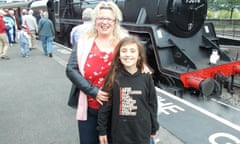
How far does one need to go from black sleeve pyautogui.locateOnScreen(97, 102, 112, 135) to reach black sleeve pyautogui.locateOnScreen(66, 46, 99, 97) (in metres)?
0.13

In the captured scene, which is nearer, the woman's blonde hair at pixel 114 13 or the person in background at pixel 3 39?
the woman's blonde hair at pixel 114 13

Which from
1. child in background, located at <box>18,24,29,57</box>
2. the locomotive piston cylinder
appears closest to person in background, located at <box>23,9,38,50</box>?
child in background, located at <box>18,24,29,57</box>

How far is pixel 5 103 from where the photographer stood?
5.15 metres

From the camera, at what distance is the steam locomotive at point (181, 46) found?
5.73 metres

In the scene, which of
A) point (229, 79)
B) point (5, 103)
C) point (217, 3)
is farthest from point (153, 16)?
point (217, 3)

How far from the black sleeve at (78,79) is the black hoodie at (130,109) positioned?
0.49 ft

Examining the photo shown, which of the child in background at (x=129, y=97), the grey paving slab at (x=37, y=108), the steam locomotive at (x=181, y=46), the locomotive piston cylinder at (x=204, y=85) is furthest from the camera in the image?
the steam locomotive at (x=181, y=46)

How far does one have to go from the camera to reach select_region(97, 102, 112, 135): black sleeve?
2115 millimetres

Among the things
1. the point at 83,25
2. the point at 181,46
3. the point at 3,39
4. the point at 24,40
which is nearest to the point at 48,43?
the point at 24,40

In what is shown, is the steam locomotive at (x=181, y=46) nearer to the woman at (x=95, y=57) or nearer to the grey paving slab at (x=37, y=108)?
the grey paving slab at (x=37, y=108)

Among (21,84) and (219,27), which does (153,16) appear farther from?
(219,27)

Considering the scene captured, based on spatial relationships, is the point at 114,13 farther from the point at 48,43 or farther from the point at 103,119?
the point at 48,43

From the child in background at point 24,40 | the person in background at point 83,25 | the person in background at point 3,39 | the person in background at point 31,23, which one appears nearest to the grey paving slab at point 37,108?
the person in background at point 83,25

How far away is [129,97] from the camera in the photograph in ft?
6.67
